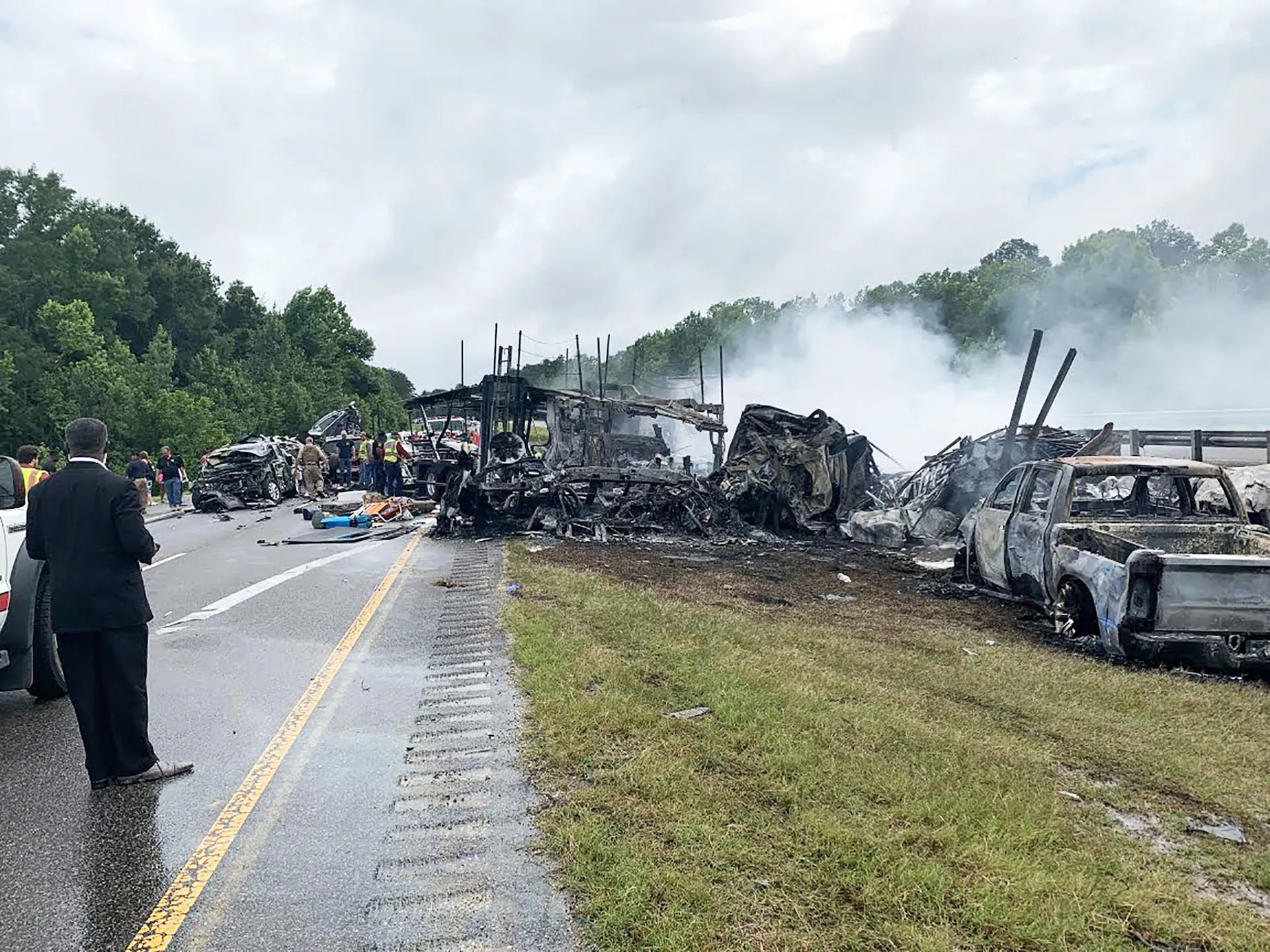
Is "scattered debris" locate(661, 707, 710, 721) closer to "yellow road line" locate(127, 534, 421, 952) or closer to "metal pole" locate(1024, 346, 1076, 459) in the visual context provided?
"yellow road line" locate(127, 534, 421, 952)

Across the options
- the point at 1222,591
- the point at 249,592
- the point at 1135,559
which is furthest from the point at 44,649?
the point at 1222,591

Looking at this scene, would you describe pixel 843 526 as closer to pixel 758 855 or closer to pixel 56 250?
pixel 758 855

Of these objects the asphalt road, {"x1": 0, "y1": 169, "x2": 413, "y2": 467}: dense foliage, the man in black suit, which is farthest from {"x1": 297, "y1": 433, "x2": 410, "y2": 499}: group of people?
the man in black suit

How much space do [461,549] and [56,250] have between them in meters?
50.6

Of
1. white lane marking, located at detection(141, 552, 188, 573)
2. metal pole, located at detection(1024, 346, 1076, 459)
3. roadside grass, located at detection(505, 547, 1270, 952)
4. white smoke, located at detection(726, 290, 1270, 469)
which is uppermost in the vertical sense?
white smoke, located at detection(726, 290, 1270, 469)

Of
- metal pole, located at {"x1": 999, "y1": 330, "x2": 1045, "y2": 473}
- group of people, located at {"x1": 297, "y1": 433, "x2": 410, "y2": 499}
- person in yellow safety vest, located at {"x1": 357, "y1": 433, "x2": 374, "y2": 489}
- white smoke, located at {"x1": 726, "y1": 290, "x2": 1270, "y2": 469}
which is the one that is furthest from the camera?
white smoke, located at {"x1": 726, "y1": 290, "x2": 1270, "y2": 469}

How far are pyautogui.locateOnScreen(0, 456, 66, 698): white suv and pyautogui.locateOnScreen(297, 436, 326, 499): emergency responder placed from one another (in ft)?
67.0

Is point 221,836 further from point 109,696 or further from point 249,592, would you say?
point 249,592

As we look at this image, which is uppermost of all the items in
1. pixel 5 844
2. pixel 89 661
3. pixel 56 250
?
pixel 56 250

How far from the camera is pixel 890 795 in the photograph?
4137mm

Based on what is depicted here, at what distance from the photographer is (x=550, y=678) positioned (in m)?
6.21

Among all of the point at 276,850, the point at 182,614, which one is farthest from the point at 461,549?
the point at 276,850

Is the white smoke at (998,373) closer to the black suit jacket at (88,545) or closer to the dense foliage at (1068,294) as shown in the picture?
the dense foliage at (1068,294)

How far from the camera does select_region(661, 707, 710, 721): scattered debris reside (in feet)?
17.5
